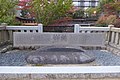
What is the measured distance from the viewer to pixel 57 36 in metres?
6.86

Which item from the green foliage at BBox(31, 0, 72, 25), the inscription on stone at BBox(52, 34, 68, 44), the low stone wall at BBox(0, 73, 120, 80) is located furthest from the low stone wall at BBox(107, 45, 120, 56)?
the green foliage at BBox(31, 0, 72, 25)

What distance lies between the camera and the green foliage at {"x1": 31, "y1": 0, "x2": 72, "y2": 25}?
33.9ft

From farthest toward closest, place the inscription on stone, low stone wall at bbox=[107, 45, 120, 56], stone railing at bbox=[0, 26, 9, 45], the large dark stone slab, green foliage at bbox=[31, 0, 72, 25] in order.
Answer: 1. green foliage at bbox=[31, 0, 72, 25]
2. stone railing at bbox=[0, 26, 9, 45]
3. the inscription on stone
4. low stone wall at bbox=[107, 45, 120, 56]
5. the large dark stone slab

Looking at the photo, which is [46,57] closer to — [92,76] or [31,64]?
[31,64]

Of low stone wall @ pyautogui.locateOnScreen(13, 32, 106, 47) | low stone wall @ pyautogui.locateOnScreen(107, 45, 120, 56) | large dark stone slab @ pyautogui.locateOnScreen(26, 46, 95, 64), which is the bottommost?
low stone wall @ pyautogui.locateOnScreen(107, 45, 120, 56)

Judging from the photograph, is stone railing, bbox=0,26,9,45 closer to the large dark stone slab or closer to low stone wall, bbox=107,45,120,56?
the large dark stone slab

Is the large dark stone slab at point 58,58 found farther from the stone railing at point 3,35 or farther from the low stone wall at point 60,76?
the stone railing at point 3,35

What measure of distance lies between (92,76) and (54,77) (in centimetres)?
68


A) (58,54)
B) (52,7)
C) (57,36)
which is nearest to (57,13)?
(52,7)

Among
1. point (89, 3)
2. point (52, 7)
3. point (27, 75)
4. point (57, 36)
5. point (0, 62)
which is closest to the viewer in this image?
point (27, 75)

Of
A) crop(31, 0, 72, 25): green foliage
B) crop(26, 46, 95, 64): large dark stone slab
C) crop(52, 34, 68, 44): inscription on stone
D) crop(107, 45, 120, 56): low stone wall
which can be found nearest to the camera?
crop(26, 46, 95, 64): large dark stone slab

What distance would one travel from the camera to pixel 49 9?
1034 cm

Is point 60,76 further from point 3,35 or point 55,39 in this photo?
point 3,35

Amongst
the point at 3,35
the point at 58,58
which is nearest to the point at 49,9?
the point at 3,35
